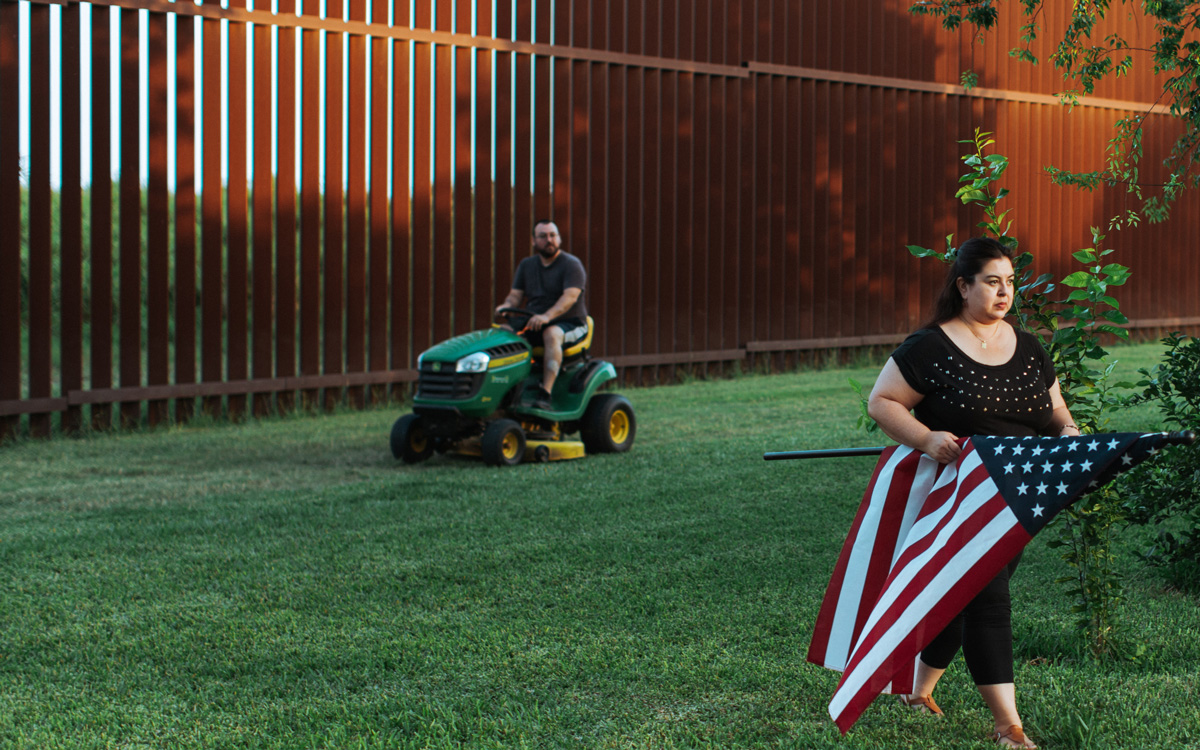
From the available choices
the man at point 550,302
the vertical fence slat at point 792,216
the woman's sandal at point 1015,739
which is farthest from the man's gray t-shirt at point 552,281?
the vertical fence slat at point 792,216

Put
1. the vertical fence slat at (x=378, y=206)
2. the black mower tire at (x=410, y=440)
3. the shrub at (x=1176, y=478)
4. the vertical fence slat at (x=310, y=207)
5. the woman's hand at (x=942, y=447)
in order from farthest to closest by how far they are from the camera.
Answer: the vertical fence slat at (x=378, y=206) → the vertical fence slat at (x=310, y=207) → the black mower tire at (x=410, y=440) → the shrub at (x=1176, y=478) → the woman's hand at (x=942, y=447)

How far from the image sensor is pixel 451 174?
11.9 m

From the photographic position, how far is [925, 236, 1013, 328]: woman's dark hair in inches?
124

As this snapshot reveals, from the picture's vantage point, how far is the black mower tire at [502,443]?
7.85 m

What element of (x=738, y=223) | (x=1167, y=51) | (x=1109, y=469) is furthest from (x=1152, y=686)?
(x=738, y=223)

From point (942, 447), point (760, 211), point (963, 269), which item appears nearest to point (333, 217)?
point (760, 211)

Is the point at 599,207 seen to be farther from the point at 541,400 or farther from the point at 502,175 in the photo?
the point at 541,400

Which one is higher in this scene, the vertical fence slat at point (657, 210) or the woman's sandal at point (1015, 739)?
the vertical fence slat at point (657, 210)

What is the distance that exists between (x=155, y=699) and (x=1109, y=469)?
2.87 metres

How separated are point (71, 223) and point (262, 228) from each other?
5.51 feet

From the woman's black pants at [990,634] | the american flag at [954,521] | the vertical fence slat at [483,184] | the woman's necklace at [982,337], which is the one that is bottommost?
the woman's black pants at [990,634]

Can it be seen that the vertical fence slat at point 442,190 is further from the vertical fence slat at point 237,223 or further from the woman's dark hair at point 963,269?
the woman's dark hair at point 963,269

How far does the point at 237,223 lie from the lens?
10664 mm

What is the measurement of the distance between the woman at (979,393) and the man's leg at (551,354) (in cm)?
513
